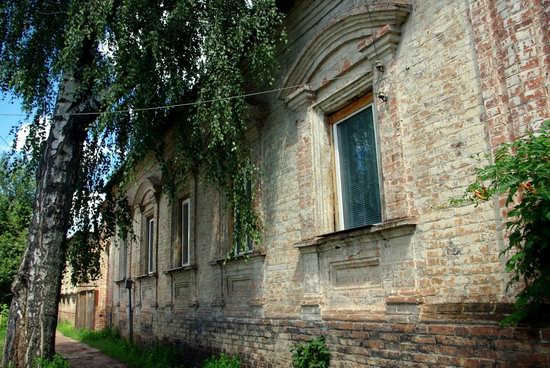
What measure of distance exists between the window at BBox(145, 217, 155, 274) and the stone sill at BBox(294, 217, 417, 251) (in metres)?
8.61

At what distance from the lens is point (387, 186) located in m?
5.14

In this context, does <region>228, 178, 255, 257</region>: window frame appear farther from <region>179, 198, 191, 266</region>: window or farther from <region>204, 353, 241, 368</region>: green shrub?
<region>179, 198, 191, 266</region>: window

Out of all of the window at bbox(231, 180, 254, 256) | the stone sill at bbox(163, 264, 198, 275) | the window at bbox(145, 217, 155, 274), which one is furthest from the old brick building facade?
the window at bbox(145, 217, 155, 274)

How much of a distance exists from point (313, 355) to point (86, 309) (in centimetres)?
1932

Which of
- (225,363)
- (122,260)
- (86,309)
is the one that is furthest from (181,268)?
(86,309)

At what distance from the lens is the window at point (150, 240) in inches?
541

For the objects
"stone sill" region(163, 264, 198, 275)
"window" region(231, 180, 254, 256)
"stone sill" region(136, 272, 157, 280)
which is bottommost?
"stone sill" region(136, 272, 157, 280)

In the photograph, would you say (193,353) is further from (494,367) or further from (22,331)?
(494,367)

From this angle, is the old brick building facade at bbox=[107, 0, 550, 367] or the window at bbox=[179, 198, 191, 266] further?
the window at bbox=[179, 198, 191, 266]

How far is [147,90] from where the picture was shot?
668cm

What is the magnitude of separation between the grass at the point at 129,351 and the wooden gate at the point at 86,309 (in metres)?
1.72

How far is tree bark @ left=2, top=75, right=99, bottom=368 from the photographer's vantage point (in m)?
7.09

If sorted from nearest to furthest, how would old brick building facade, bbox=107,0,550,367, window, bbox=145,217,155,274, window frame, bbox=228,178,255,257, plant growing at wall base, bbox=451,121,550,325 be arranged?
1. plant growing at wall base, bbox=451,121,550,325
2. old brick building facade, bbox=107,0,550,367
3. window frame, bbox=228,178,255,257
4. window, bbox=145,217,155,274

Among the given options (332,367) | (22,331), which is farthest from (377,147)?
(22,331)
